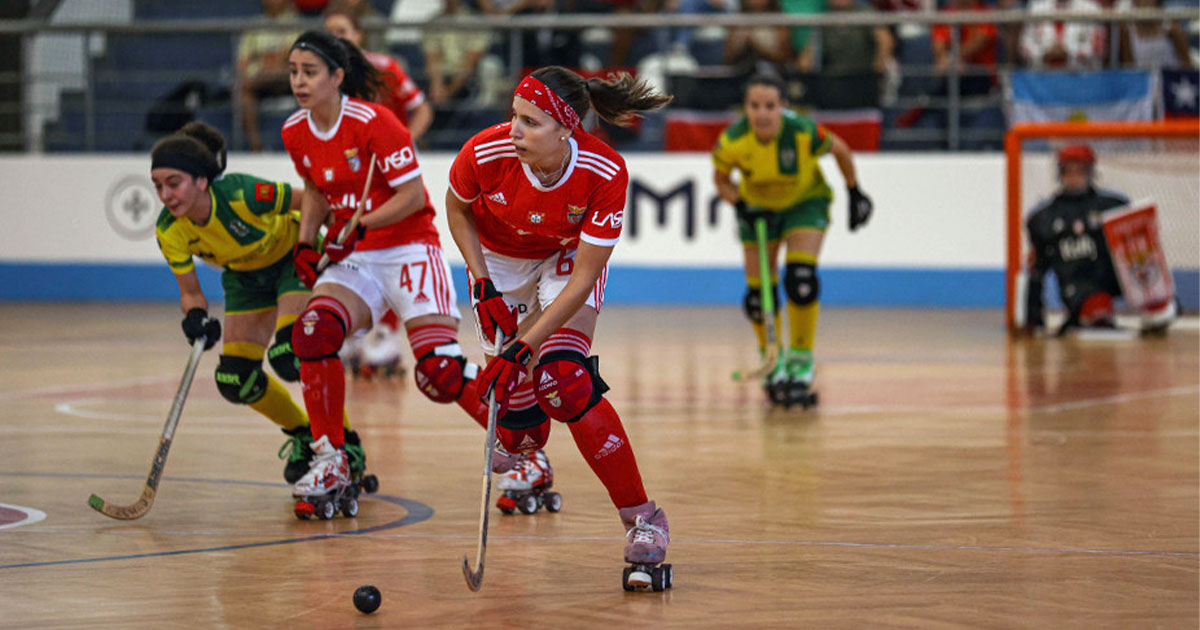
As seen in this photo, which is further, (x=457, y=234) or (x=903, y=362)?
(x=903, y=362)

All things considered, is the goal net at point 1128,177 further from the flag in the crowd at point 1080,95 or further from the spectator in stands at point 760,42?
the spectator in stands at point 760,42

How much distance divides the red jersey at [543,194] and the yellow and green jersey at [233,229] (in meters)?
1.24

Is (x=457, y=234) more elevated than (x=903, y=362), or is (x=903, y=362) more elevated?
(x=457, y=234)

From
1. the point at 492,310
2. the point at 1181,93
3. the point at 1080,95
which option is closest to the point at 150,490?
the point at 492,310

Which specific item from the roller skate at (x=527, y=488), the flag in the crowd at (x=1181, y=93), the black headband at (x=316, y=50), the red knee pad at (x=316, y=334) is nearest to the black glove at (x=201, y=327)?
the red knee pad at (x=316, y=334)

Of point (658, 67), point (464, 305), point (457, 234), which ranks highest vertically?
point (658, 67)

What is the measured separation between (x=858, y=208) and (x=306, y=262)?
3.71 meters

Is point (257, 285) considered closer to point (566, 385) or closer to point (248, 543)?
point (248, 543)

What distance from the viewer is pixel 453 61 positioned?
14.6 m

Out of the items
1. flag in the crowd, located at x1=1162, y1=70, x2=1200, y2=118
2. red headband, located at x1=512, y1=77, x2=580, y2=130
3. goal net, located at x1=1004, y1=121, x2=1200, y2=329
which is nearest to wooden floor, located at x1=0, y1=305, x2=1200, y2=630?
red headband, located at x1=512, y1=77, x2=580, y2=130

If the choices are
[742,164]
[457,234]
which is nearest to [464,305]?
[742,164]

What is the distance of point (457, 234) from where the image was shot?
183 inches

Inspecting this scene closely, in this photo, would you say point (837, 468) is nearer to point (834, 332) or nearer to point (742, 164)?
point (742, 164)

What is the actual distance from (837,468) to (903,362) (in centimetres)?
410
